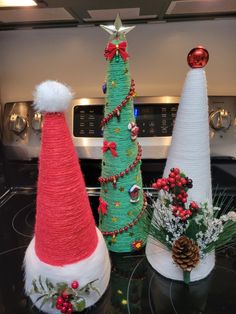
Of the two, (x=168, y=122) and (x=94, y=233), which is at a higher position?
(x=168, y=122)

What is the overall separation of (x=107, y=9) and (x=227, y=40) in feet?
1.29

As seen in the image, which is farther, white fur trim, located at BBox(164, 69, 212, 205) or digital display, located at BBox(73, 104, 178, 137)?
digital display, located at BBox(73, 104, 178, 137)

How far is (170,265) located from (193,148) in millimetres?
206

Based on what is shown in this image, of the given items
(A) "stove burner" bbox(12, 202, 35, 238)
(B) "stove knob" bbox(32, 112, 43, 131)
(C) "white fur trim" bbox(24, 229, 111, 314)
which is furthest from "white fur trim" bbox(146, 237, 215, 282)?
(B) "stove knob" bbox(32, 112, 43, 131)

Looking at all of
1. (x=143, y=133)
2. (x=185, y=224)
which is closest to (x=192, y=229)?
(x=185, y=224)

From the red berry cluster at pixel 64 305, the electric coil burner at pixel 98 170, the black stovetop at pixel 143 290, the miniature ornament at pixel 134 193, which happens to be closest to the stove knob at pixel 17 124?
the electric coil burner at pixel 98 170

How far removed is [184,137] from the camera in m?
0.46

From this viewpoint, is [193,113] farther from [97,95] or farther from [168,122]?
[97,95]

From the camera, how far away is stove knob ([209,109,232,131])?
0.75m

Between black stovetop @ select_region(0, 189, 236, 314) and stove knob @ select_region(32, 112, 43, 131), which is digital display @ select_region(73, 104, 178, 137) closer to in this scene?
stove knob @ select_region(32, 112, 43, 131)

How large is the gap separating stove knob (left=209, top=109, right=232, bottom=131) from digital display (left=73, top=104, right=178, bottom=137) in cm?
11

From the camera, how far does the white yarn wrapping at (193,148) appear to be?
444 millimetres

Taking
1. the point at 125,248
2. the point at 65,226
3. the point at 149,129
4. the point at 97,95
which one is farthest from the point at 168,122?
the point at 65,226

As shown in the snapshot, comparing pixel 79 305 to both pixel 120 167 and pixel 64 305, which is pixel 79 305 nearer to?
pixel 64 305
